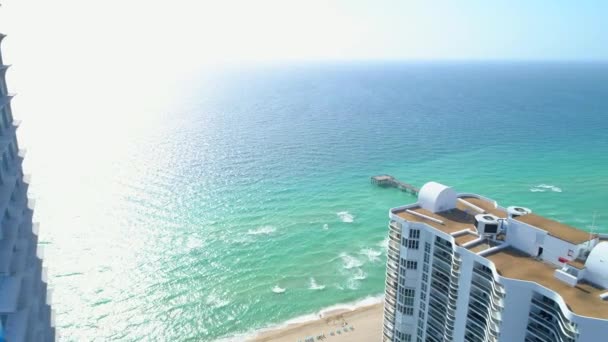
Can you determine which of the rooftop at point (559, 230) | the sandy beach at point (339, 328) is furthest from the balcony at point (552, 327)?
the sandy beach at point (339, 328)

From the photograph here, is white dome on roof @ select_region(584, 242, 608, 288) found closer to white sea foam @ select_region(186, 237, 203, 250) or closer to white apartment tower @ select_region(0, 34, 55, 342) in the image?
white apartment tower @ select_region(0, 34, 55, 342)

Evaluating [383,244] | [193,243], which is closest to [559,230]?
[383,244]

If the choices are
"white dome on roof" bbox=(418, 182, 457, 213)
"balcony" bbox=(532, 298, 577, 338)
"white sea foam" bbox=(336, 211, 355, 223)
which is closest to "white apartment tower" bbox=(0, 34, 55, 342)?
"balcony" bbox=(532, 298, 577, 338)

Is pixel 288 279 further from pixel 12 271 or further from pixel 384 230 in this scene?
pixel 12 271

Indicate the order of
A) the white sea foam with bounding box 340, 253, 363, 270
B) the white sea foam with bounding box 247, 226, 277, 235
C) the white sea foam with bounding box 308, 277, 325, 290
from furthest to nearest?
the white sea foam with bounding box 247, 226, 277, 235
the white sea foam with bounding box 340, 253, 363, 270
the white sea foam with bounding box 308, 277, 325, 290

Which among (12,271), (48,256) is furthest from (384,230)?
(12,271)
